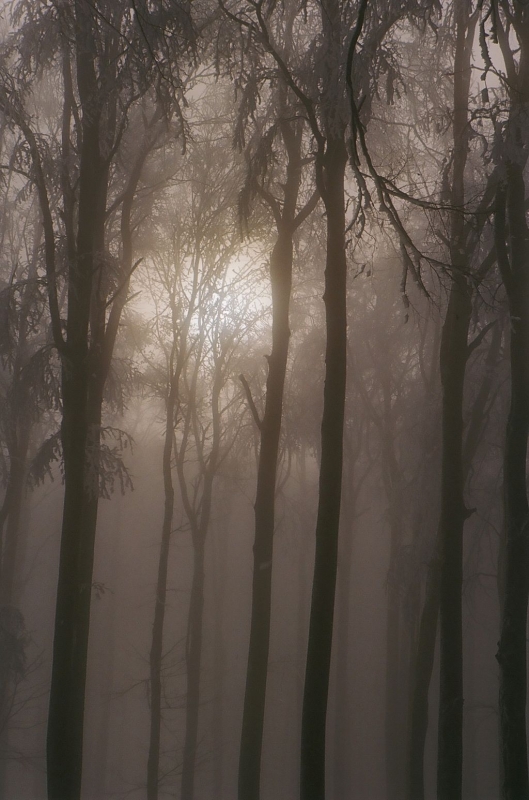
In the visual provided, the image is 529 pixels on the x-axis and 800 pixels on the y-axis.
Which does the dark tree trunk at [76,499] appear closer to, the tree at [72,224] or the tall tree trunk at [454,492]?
the tree at [72,224]

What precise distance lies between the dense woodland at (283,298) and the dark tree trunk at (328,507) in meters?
0.03

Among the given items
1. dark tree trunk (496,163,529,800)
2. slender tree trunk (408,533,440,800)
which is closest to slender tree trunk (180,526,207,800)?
slender tree trunk (408,533,440,800)

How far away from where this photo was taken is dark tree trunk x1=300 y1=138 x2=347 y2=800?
5535mm

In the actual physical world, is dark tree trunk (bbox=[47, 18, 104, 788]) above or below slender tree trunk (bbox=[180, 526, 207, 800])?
above

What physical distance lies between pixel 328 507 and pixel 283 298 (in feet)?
10.9

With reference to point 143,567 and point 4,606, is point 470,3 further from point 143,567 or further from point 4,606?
point 143,567

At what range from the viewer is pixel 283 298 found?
8.33 m

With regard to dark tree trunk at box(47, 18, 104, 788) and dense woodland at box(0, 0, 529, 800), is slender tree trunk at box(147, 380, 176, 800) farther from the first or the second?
dark tree trunk at box(47, 18, 104, 788)

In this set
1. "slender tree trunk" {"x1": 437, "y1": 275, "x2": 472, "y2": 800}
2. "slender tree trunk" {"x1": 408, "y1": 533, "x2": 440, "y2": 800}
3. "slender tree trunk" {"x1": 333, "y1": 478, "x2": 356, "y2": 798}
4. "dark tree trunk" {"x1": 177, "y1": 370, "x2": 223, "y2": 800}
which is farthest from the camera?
"slender tree trunk" {"x1": 333, "y1": 478, "x2": 356, "y2": 798}

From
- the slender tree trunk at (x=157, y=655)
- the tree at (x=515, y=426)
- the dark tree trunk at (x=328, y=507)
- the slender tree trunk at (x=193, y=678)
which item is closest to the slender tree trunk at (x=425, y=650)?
the tree at (x=515, y=426)

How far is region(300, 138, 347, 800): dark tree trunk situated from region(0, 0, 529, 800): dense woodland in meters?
0.03

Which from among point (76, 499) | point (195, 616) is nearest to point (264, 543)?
point (76, 499)

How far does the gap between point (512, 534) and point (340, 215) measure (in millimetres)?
3842

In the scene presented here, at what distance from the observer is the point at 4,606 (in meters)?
12.0
